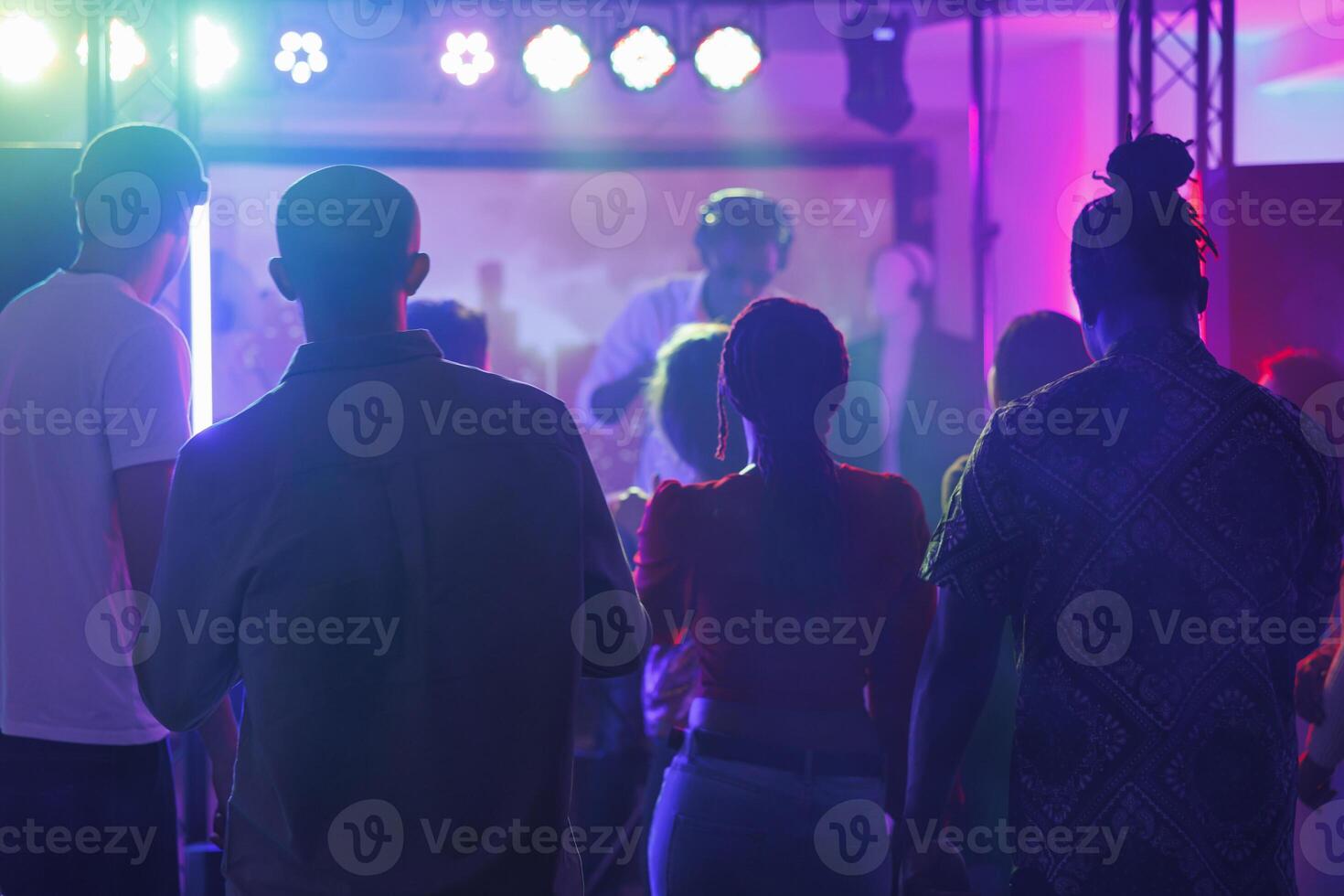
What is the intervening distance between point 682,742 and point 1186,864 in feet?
2.87

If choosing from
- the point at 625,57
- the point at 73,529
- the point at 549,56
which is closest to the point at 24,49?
the point at 549,56

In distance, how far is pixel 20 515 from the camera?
6.33 ft

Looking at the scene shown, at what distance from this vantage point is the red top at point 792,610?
1.89 m

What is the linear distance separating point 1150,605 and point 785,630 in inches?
25.0

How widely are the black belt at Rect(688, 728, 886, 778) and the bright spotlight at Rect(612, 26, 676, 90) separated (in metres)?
4.04

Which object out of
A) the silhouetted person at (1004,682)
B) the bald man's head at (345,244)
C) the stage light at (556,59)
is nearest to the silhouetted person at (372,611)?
the bald man's head at (345,244)

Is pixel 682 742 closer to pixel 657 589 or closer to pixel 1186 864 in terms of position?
pixel 657 589

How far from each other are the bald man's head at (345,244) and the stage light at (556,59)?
13.1 feet

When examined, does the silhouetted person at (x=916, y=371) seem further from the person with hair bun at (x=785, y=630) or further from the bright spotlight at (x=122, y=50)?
the bright spotlight at (x=122, y=50)

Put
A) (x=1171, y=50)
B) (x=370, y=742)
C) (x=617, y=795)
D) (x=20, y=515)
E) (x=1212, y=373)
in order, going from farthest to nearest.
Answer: (x=1171, y=50), (x=617, y=795), (x=20, y=515), (x=1212, y=373), (x=370, y=742)

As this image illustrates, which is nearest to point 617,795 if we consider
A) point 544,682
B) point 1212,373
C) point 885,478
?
point 885,478

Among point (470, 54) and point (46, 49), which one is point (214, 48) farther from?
point (470, 54)

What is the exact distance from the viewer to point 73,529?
191 centimetres

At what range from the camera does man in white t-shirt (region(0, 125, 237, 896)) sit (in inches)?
74.1
